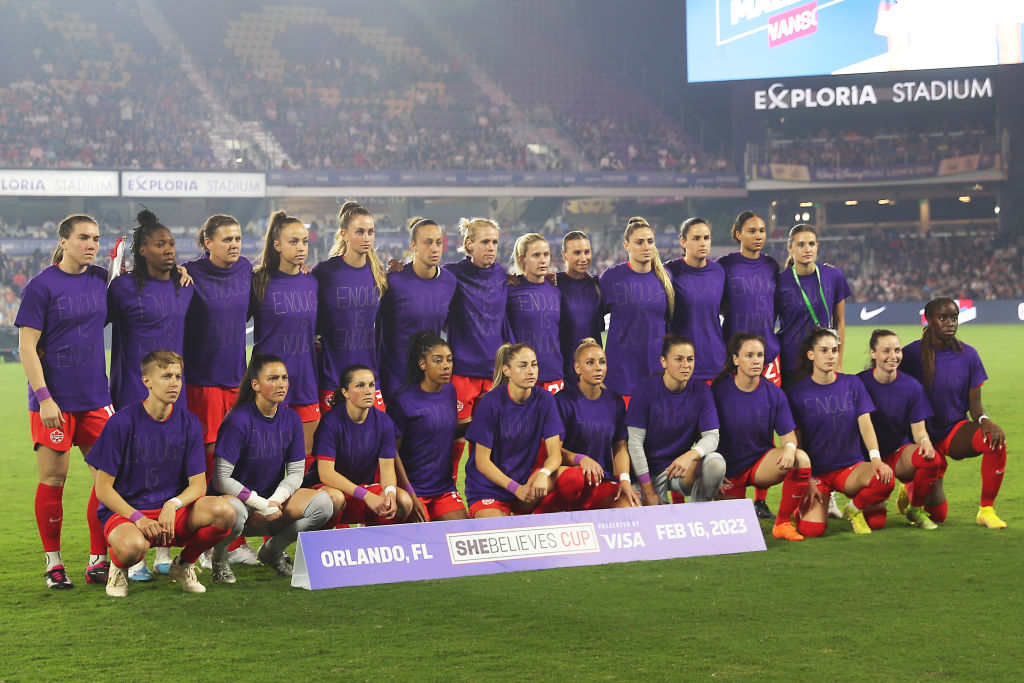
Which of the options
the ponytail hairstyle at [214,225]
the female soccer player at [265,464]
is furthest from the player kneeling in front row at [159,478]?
the ponytail hairstyle at [214,225]

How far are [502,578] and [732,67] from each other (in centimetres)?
2917

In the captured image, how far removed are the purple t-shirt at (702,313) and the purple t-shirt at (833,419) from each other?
2.07ft

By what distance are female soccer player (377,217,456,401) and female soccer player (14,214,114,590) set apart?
1587 mm

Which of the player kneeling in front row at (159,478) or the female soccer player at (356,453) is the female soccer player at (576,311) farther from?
the player kneeling in front row at (159,478)

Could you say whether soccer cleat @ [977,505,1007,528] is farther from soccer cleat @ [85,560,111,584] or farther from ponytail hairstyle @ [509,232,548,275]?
soccer cleat @ [85,560,111,584]

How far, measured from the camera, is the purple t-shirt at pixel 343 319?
6.25 metres

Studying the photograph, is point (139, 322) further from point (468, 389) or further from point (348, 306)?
point (468, 389)

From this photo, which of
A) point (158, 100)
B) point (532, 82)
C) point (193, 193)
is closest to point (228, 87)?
point (158, 100)

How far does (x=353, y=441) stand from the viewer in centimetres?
578

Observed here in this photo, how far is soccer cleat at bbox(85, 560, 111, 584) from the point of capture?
219 inches

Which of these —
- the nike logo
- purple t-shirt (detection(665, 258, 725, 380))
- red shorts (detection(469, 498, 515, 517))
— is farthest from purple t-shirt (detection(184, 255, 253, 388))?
the nike logo

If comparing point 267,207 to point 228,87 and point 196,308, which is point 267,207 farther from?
point 196,308

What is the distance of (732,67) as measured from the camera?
32438mm

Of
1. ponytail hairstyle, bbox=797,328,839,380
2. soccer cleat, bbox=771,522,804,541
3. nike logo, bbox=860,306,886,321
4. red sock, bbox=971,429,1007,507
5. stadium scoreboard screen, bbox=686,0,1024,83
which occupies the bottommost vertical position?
nike logo, bbox=860,306,886,321
